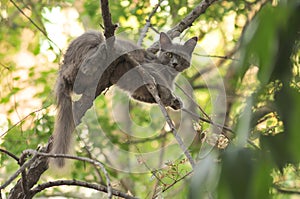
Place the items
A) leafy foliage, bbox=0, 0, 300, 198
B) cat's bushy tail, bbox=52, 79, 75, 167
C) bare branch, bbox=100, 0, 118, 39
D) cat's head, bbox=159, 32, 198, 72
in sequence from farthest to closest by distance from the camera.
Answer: cat's head, bbox=159, 32, 198, 72
cat's bushy tail, bbox=52, 79, 75, 167
bare branch, bbox=100, 0, 118, 39
leafy foliage, bbox=0, 0, 300, 198

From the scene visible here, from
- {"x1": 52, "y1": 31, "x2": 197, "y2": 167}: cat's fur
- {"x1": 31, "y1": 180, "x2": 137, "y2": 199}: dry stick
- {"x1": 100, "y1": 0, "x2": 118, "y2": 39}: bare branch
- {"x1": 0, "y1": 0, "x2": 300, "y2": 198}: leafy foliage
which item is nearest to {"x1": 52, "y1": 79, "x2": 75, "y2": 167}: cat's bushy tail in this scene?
{"x1": 52, "y1": 31, "x2": 197, "y2": 167}: cat's fur

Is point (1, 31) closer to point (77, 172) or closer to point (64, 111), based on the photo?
point (77, 172)

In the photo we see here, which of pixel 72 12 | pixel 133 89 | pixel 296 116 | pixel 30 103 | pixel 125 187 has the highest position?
pixel 72 12

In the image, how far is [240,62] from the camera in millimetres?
678

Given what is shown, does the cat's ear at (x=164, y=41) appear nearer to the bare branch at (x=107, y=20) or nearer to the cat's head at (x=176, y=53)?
the cat's head at (x=176, y=53)

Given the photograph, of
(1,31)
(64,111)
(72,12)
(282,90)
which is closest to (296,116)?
(282,90)

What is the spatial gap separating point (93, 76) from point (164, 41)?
2.94 feet

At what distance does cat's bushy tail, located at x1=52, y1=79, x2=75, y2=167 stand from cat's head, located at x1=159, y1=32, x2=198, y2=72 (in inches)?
38.4

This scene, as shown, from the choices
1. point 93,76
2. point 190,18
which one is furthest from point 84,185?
point 190,18

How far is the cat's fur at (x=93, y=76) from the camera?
4027mm

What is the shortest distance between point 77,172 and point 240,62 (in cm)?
527

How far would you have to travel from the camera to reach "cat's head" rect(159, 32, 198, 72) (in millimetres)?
4781

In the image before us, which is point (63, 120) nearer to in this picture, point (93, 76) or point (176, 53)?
point (93, 76)

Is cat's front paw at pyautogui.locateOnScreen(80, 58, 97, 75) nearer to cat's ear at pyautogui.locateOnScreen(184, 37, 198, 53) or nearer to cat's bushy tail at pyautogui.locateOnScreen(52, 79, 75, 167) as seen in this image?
cat's bushy tail at pyautogui.locateOnScreen(52, 79, 75, 167)
